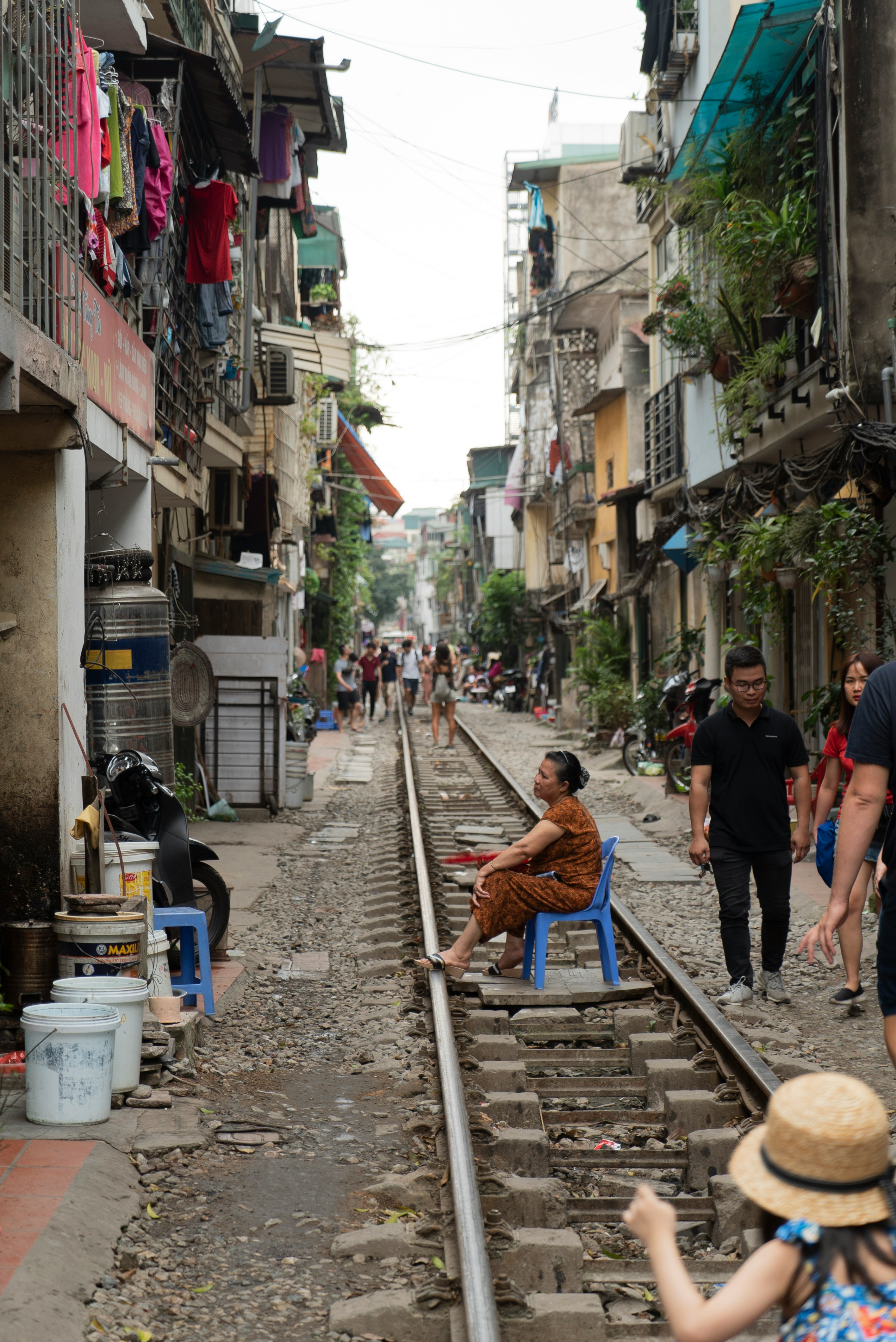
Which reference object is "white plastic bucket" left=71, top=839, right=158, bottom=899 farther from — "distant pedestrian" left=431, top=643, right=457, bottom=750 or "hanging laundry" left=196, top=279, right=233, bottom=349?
"distant pedestrian" left=431, top=643, right=457, bottom=750

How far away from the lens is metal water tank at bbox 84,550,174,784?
8422mm

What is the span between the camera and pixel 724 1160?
4.93m

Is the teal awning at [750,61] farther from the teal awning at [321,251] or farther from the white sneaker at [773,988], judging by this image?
the teal awning at [321,251]

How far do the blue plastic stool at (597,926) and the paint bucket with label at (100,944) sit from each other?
2178 millimetres

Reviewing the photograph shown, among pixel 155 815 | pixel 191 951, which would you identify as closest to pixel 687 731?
pixel 155 815

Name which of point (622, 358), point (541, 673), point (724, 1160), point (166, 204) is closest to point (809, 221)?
Answer: point (166, 204)

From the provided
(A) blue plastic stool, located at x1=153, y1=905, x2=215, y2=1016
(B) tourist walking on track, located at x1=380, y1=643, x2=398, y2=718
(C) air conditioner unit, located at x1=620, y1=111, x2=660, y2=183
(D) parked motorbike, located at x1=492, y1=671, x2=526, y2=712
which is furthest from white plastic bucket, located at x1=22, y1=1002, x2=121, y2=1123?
(D) parked motorbike, located at x1=492, y1=671, x2=526, y2=712

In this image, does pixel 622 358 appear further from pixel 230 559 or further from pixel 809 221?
pixel 809 221

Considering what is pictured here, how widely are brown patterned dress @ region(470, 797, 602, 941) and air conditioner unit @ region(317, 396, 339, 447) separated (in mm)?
26780

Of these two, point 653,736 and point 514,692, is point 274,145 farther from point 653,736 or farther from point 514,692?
point 514,692

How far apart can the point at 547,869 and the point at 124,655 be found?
9.78 feet

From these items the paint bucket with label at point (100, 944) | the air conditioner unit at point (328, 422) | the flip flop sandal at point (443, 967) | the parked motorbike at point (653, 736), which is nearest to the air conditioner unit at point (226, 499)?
the parked motorbike at point (653, 736)

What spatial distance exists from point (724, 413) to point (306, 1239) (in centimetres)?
1417

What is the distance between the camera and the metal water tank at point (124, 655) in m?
8.42
